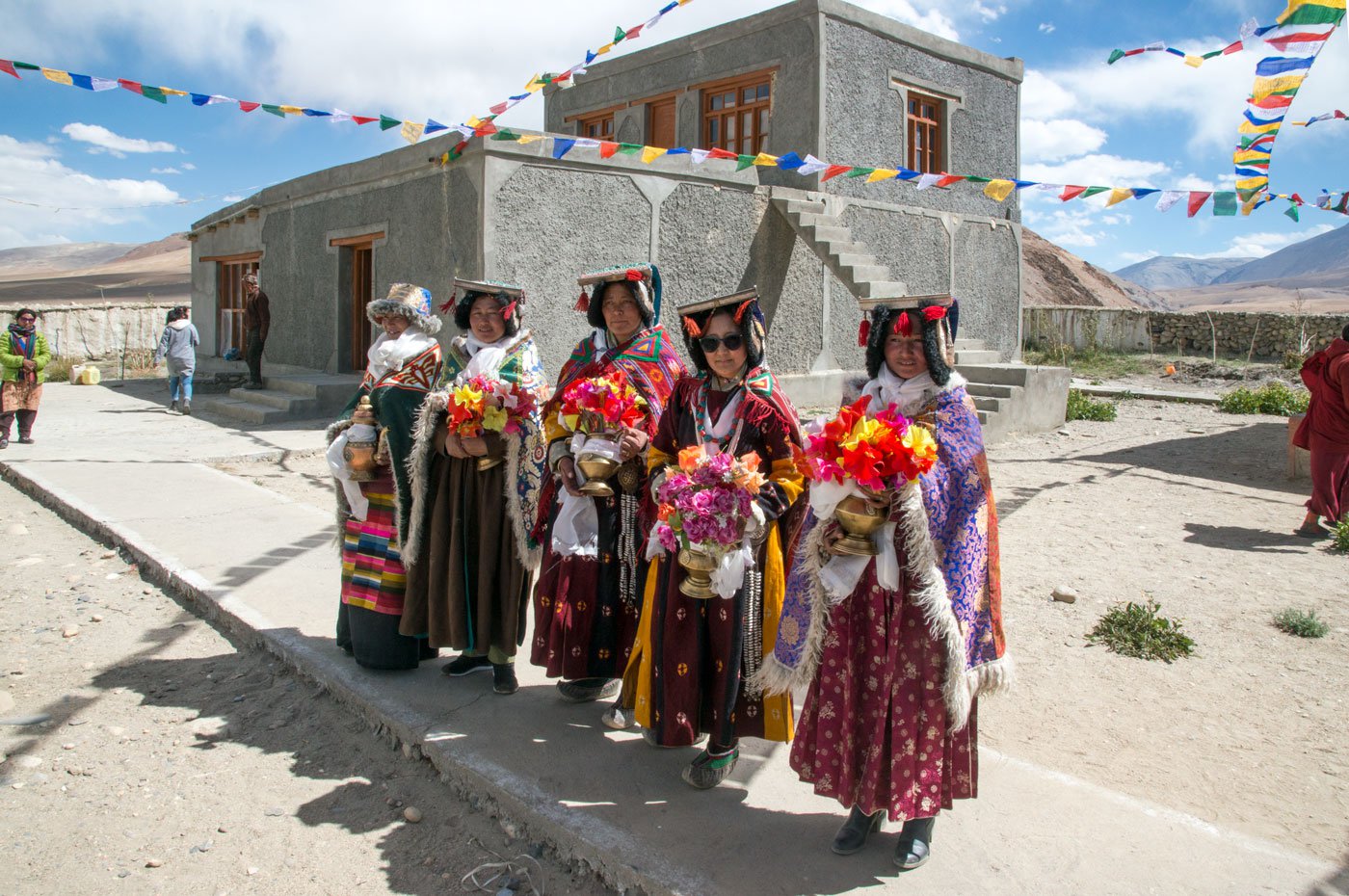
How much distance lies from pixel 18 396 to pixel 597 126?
410 inches

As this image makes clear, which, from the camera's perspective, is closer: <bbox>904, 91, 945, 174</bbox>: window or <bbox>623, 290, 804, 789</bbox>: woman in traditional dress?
<bbox>623, 290, 804, 789</bbox>: woman in traditional dress

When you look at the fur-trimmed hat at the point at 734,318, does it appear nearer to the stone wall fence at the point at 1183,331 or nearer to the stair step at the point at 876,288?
the stair step at the point at 876,288

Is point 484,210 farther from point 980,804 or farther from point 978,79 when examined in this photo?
point 978,79

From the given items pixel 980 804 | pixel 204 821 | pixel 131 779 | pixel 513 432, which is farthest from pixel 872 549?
pixel 131 779

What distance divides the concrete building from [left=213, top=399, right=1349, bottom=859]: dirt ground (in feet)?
10.3

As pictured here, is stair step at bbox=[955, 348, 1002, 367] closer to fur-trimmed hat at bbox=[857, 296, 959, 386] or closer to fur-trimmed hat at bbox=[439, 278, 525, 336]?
fur-trimmed hat at bbox=[439, 278, 525, 336]

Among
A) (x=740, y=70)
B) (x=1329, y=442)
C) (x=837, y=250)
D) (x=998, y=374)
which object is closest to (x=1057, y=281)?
(x=740, y=70)

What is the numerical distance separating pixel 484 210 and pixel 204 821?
7866 millimetres

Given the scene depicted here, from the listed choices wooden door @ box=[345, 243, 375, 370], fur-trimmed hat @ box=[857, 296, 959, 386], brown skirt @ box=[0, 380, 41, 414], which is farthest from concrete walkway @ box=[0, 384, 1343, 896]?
wooden door @ box=[345, 243, 375, 370]

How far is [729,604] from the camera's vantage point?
3.26m

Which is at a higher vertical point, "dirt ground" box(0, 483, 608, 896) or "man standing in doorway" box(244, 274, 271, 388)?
"man standing in doorway" box(244, 274, 271, 388)

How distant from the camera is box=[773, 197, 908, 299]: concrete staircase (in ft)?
41.2

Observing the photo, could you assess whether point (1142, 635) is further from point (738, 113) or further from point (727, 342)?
point (738, 113)

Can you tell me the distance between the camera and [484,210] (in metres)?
10.2
